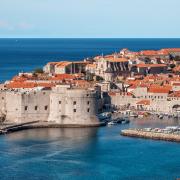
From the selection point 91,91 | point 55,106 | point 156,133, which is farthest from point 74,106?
point 156,133

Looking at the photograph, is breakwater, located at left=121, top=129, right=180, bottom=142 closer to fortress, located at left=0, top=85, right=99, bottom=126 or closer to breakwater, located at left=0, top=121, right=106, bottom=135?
breakwater, located at left=0, top=121, right=106, bottom=135

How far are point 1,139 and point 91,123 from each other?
17.6 ft

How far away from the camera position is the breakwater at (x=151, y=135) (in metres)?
31.8

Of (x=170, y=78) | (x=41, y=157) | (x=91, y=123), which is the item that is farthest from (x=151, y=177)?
(x=170, y=78)

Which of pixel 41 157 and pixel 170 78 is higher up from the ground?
pixel 170 78

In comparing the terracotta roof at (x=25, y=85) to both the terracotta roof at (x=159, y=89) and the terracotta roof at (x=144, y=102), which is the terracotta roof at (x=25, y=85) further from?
the terracotta roof at (x=159, y=89)

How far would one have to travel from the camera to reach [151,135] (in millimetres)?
32469

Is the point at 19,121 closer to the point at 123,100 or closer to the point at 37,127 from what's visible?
the point at 37,127

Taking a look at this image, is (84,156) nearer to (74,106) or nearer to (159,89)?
(74,106)

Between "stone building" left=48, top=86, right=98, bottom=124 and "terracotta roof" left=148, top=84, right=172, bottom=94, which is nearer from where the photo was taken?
"stone building" left=48, top=86, right=98, bottom=124

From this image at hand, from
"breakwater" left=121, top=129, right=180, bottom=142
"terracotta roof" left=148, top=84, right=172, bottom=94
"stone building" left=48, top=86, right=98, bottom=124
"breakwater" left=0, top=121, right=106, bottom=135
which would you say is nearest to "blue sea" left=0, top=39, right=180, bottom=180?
"breakwater" left=121, top=129, right=180, bottom=142

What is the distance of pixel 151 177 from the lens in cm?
2459

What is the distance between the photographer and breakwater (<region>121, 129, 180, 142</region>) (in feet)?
104

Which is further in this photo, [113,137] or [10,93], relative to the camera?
[10,93]
